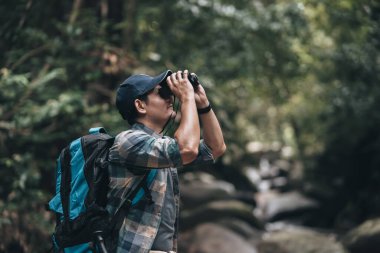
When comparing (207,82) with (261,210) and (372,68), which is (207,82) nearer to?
(372,68)

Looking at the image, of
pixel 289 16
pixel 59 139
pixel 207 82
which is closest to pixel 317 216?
pixel 289 16

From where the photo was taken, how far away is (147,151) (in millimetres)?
2980

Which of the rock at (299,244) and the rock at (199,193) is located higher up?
the rock at (199,193)

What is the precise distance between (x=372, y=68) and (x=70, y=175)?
10199 mm

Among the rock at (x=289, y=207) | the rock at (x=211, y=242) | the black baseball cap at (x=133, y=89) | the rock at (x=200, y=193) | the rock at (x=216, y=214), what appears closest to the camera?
the black baseball cap at (x=133, y=89)

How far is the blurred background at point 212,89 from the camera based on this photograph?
6934 mm

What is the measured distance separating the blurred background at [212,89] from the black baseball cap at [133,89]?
10.1 feet

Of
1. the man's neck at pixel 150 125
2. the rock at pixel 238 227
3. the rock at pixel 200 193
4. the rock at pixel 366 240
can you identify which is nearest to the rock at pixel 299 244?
the rock at pixel 366 240

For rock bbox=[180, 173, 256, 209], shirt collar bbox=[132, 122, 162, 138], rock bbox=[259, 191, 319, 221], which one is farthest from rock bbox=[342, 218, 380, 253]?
shirt collar bbox=[132, 122, 162, 138]

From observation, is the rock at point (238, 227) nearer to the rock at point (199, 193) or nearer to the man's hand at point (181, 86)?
the rock at point (199, 193)

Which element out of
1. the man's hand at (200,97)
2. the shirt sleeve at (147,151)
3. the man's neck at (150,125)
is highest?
the man's hand at (200,97)

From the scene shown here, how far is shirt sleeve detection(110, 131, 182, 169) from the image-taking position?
2.96 meters

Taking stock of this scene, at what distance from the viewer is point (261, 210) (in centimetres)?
1986

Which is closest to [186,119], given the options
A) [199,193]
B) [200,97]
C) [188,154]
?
[188,154]
